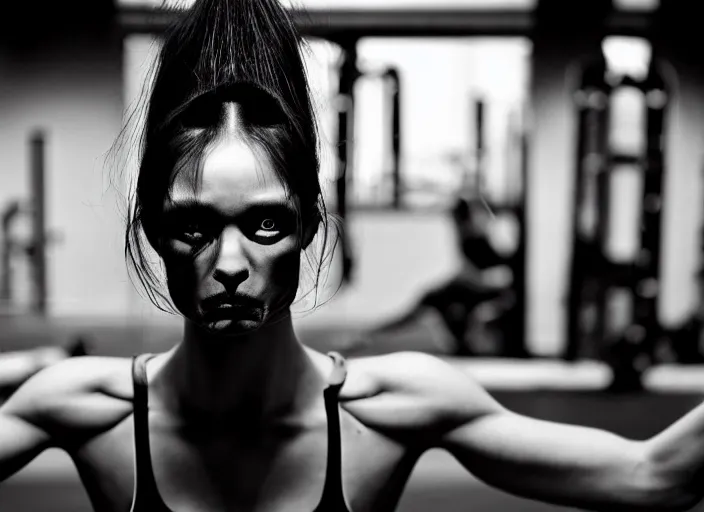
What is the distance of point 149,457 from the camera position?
1.44ft

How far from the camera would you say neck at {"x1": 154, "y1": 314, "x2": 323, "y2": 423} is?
435 millimetres

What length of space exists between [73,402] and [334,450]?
18cm

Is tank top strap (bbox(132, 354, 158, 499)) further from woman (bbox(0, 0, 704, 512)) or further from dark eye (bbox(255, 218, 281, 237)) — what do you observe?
dark eye (bbox(255, 218, 281, 237))

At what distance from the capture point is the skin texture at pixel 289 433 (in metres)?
0.43

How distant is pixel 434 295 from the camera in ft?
6.33

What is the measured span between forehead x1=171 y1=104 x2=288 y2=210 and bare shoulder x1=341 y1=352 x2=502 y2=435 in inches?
6.3

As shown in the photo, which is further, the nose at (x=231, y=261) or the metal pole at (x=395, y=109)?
the metal pole at (x=395, y=109)

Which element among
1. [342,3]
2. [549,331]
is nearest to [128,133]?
[342,3]

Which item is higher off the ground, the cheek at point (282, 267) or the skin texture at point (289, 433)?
the cheek at point (282, 267)

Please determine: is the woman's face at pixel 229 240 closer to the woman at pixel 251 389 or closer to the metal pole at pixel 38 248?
the woman at pixel 251 389

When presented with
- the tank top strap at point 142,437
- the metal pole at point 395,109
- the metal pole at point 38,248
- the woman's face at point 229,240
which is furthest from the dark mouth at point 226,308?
the metal pole at point 395,109

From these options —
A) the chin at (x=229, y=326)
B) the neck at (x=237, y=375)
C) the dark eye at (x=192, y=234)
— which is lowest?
the neck at (x=237, y=375)

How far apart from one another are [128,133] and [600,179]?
4.71ft

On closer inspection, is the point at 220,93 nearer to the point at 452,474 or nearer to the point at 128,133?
the point at 128,133
